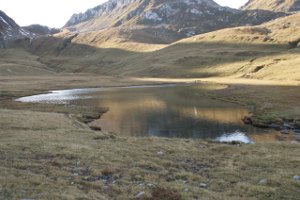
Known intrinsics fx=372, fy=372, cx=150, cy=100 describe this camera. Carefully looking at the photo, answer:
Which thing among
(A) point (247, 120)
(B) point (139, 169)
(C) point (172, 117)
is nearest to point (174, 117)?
(C) point (172, 117)

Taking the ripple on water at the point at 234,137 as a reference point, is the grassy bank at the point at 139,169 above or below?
above

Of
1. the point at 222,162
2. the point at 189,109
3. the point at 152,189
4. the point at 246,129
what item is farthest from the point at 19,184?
the point at 189,109

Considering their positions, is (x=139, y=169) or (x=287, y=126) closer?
(x=139, y=169)

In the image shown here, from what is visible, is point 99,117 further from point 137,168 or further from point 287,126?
point 137,168

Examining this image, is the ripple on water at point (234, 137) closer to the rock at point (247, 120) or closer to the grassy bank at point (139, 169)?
the rock at point (247, 120)

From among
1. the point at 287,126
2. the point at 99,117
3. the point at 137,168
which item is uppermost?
the point at 137,168

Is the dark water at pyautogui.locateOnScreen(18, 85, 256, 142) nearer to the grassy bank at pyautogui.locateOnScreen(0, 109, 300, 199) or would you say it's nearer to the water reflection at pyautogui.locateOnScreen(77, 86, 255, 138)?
the water reflection at pyautogui.locateOnScreen(77, 86, 255, 138)

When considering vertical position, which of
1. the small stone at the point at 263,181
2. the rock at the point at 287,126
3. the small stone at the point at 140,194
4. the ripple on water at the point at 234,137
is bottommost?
the ripple on water at the point at 234,137

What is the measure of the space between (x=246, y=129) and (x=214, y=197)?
139 ft

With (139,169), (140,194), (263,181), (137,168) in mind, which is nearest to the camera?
(140,194)

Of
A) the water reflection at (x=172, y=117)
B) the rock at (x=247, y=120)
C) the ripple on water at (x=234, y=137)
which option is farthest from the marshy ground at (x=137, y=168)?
the rock at (x=247, y=120)

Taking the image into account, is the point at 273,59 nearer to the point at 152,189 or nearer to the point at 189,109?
the point at 189,109

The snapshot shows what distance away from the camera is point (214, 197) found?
19.6 m

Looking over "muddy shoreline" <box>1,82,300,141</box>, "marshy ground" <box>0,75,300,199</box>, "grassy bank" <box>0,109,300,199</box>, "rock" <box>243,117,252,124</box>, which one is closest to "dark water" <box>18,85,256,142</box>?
"rock" <box>243,117,252,124</box>
